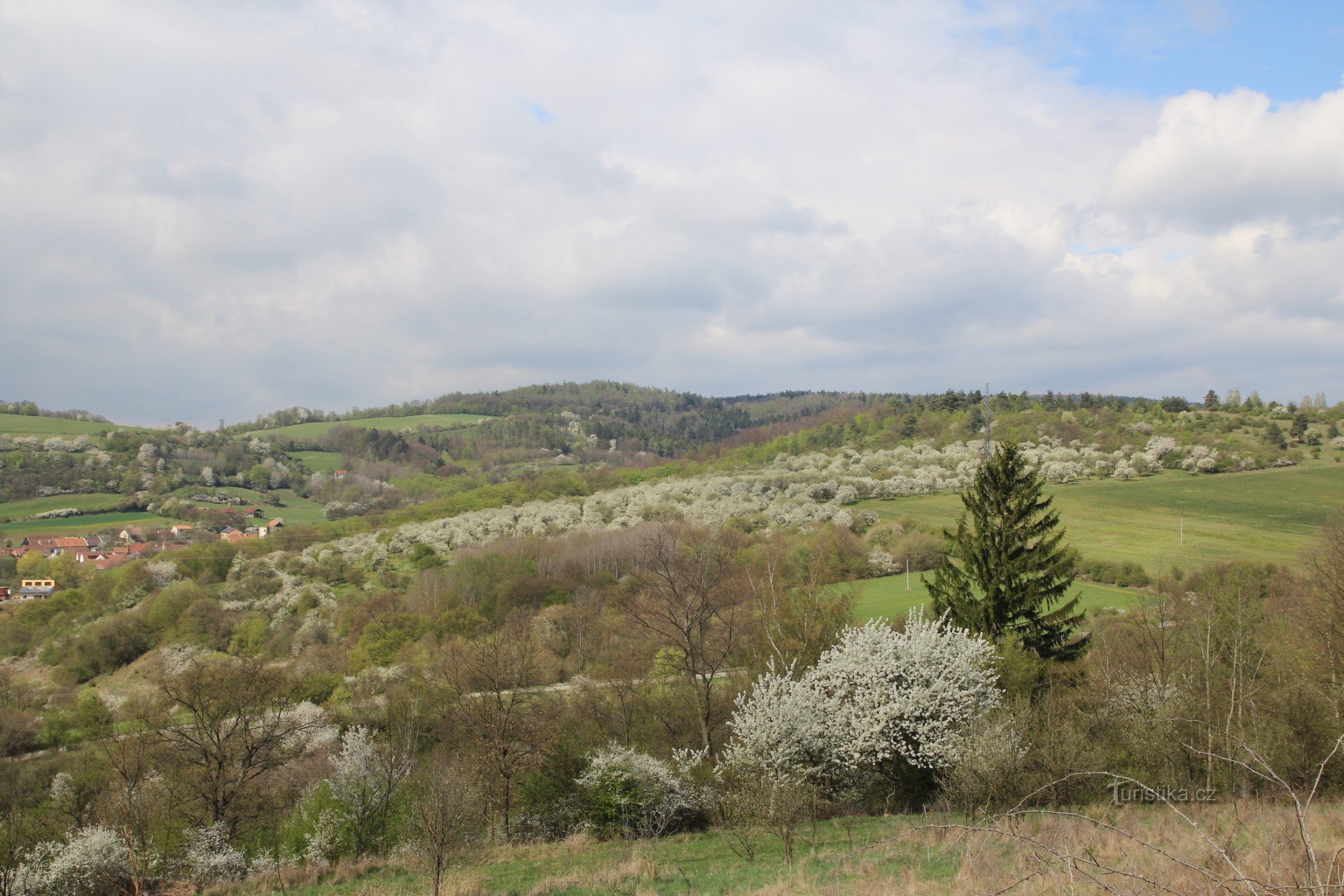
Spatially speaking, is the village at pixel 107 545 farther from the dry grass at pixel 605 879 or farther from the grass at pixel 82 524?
the dry grass at pixel 605 879

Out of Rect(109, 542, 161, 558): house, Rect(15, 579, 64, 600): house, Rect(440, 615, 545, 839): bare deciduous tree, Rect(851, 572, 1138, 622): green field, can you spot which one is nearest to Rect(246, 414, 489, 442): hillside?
Rect(109, 542, 161, 558): house

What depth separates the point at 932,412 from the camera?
114 m

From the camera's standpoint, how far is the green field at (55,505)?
283 ft

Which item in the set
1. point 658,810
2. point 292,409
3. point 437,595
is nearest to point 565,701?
point 658,810

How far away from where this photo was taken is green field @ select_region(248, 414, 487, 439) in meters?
131

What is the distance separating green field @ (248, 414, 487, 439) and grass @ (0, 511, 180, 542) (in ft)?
124

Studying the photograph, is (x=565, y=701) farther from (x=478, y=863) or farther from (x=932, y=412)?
(x=932, y=412)

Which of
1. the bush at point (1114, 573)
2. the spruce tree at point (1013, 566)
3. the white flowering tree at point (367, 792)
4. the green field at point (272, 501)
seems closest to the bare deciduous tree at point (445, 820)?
the white flowering tree at point (367, 792)

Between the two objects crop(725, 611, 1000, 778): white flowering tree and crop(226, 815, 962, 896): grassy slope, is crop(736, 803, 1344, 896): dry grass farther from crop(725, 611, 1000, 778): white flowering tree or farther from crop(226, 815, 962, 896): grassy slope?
crop(725, 611, 1000, 778): white flowering tree

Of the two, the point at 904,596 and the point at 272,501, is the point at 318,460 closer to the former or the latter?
the point at 272,501

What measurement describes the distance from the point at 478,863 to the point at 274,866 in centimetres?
716

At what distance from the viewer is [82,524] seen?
85500 mm

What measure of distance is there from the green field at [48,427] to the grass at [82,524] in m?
26.3

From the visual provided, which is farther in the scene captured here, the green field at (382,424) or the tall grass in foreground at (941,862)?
the green field at (382,424)
